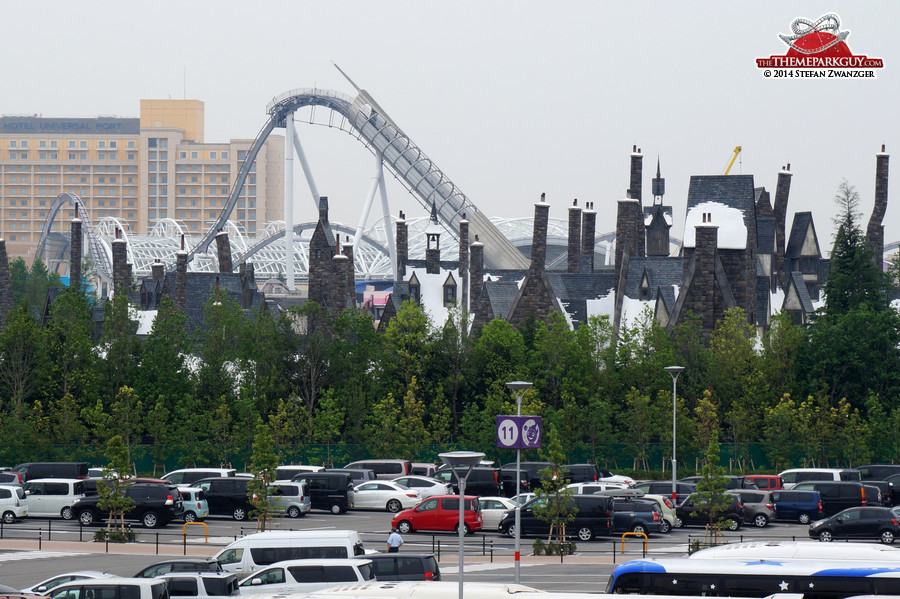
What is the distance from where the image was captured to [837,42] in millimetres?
76062

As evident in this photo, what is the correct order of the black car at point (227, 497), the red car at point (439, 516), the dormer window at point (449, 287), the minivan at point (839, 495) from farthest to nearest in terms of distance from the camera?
the dormer window at point (449, 287) → the minivan at point (839, 495) → the black car at point (227, 497) → the red car at point (439, 516)

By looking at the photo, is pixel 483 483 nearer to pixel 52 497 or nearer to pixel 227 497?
pixel 227 497

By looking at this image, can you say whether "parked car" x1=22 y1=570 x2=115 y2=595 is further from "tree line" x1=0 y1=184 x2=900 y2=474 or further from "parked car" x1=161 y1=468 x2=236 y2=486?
"tree line" x1=0 y1=184 x2=900 y2=474

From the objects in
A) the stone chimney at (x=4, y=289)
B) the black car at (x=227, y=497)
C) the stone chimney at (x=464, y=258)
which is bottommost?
the black car at (x=227, y=497)

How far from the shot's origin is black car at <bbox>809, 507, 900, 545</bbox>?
4400cm

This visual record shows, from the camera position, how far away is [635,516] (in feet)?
150

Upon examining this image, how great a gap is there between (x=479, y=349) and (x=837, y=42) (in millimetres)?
29113

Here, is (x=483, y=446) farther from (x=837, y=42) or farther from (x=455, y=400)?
(x=837, y=42)

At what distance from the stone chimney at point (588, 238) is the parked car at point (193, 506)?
5898cm

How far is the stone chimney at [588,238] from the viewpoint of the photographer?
346ft

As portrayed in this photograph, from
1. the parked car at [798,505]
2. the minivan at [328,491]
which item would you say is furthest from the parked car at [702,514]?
the minivan at [328,491]

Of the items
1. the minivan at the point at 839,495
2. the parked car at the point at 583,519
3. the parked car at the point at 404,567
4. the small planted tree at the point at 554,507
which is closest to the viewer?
the parked car at the point at 404,567

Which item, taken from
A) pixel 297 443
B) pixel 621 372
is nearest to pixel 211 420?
pixel 297 443

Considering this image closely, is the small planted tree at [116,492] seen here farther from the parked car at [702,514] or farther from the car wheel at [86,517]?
the parked car at [702,514]
